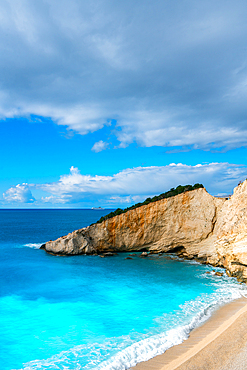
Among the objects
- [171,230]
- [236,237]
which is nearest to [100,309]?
[236,237]

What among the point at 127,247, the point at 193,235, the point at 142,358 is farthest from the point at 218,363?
the point at 127,247

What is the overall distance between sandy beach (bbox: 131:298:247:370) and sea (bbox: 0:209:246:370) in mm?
636

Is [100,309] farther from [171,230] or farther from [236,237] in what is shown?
[171,230]

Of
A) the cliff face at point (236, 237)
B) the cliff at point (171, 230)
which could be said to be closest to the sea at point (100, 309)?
the cliff face at point (236, 237)

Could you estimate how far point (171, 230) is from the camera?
36688mm

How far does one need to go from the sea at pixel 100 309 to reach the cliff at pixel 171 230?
4151 millimetres

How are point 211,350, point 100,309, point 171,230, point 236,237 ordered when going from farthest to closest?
point 171,230
point 236,237
point 100,309
point 211,350

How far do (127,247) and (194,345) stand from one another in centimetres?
2780

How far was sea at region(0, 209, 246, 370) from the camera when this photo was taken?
40.3 feet

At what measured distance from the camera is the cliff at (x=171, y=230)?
30.9 meters

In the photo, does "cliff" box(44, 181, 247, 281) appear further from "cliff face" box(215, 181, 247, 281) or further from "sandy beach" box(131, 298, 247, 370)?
"sandy beach" box(131, 298, 247, 370)

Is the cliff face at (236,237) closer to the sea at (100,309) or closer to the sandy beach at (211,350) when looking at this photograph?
the sea at (100,309)

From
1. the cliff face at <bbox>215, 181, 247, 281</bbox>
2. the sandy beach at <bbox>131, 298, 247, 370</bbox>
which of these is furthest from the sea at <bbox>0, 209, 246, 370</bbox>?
the cliff face at <bbox>215, 181, 247, 281</bbox>

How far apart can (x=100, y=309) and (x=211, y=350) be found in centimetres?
928
